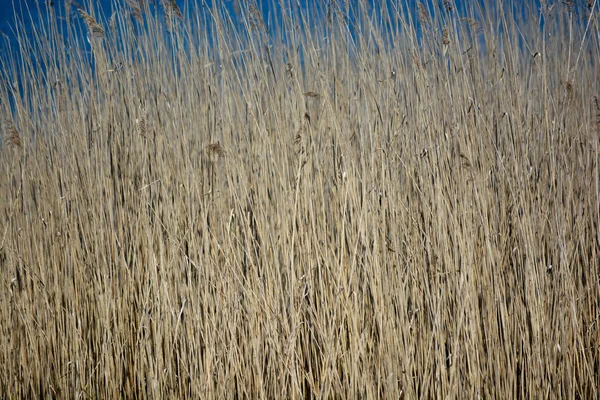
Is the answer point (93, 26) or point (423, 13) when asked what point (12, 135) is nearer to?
point (93, 26)

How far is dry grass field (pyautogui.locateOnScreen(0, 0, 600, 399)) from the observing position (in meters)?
1.85

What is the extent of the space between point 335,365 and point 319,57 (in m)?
1.03

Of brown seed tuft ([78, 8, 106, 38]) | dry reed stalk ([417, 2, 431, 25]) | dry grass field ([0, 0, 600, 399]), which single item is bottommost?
dry grass field ([0, 0, 600, 399])

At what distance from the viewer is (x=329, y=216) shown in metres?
2.01

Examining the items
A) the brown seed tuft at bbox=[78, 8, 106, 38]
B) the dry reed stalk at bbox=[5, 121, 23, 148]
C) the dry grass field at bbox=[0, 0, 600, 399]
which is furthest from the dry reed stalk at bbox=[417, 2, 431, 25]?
the dry reed stalk at bbox=[5, 121, 23, 148]

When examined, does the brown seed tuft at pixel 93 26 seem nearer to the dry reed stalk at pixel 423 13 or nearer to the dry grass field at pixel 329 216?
the dry grass field at pixel 329 216

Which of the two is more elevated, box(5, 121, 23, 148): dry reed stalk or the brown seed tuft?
the brown seed tuft

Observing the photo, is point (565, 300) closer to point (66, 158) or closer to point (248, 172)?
point (248, 172)

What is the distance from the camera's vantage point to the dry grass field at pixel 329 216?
6.06ft

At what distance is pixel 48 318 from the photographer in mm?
A: 2271

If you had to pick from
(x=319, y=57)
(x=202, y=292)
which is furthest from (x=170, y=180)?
(x=319, y=57)

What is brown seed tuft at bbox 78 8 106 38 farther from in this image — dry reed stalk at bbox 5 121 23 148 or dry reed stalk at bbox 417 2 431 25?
dry reed stalk at bbox 417 2 431 25

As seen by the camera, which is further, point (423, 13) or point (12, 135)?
point (12, 135)

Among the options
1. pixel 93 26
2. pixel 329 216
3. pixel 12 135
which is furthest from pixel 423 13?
pixel 12 135
